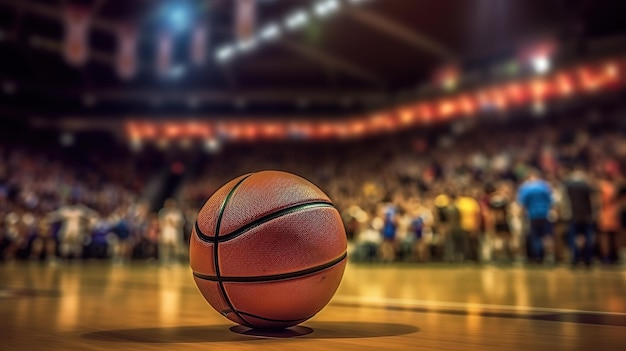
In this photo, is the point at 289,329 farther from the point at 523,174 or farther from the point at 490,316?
the point at 523,174

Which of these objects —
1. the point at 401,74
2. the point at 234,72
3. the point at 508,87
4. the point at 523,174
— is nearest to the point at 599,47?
the point at 508,87

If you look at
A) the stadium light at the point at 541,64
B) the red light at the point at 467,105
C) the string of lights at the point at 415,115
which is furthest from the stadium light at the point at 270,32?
the stadium light at the point at 541,64

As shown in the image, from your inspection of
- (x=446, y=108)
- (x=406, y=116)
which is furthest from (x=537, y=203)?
(x=406, y=116)

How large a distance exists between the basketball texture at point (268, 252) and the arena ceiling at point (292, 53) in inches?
745

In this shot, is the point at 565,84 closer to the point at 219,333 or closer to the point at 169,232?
the point at 169,232

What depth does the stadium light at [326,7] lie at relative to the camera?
21.0 m

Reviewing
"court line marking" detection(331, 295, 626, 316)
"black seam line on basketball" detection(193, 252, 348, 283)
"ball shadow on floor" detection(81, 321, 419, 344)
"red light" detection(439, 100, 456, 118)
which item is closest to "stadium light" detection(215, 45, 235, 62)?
"red light" detection(439, 100, 456, 118)

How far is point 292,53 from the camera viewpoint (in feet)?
87.6

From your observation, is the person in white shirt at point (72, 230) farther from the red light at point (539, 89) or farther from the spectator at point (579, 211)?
the red light at point (539, 89)

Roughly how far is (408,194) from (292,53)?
978cm

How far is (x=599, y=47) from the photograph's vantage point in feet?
66.0

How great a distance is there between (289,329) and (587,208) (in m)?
9.05

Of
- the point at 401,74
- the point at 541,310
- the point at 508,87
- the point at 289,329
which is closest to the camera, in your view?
the point at 289,329

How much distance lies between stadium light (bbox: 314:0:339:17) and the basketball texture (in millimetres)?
18890
